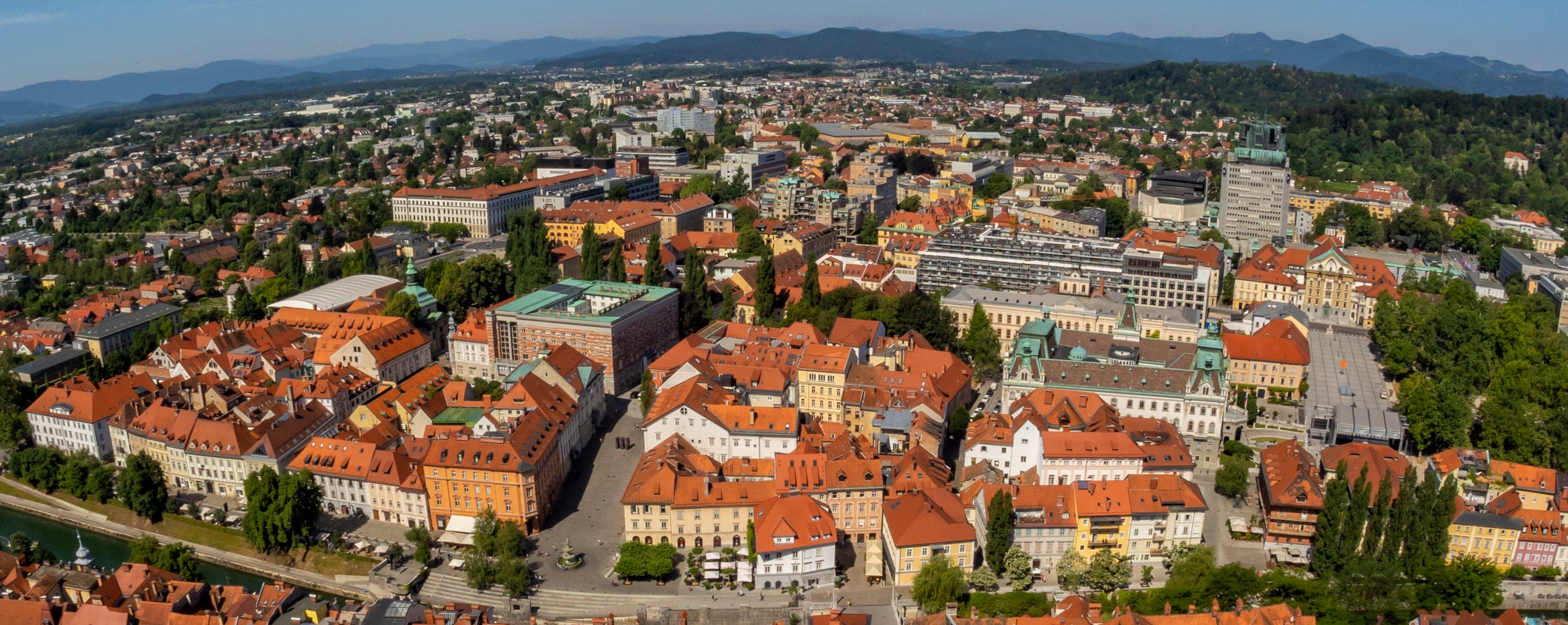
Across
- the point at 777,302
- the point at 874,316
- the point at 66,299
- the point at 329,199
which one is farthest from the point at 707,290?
the point at 329,199

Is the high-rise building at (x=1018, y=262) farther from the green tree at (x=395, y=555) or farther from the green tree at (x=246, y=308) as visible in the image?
the green tree at (x=246, y=308)

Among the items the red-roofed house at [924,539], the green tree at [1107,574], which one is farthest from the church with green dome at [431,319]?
the green tree at [1107,574]

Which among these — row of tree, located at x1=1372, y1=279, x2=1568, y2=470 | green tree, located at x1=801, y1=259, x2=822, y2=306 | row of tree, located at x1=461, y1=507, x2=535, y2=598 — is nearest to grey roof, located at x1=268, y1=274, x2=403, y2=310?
green tree, located at x1=801, y1=259, x2=822, y2=306

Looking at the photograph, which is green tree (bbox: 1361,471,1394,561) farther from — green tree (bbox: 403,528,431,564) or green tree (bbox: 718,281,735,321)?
green tree (bbox: 718,281,735,321)

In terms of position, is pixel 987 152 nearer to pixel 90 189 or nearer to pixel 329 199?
pixel 329 199

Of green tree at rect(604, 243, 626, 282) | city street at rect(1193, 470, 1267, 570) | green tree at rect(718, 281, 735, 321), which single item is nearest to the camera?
city street at rect(1193, 470, 1267, 570)

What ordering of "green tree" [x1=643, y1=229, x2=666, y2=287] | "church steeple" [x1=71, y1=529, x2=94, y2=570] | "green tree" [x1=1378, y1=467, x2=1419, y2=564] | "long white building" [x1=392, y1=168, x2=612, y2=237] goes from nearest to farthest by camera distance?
"green tree" [x1=1378, y1=467, x2=1419, y2=564] < "church steeple" [x1=71, y1=529, x2=94, y2=570] < "green tree" [x1=643, y1=229, x2=666, y2=287] < "long white building" [x1=392, y1=168, x2=612, y2=237]
